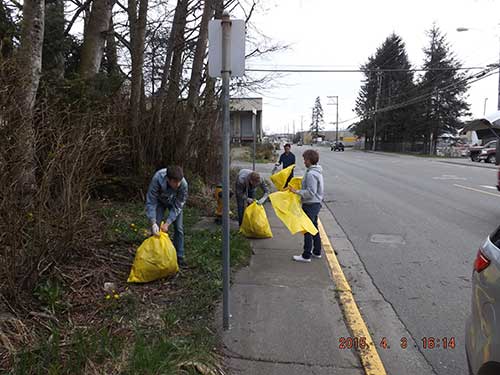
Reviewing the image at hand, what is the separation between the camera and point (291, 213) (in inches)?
226

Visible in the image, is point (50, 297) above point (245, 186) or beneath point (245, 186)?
beneath

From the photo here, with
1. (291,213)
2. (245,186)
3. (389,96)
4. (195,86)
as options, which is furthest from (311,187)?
(389,96)

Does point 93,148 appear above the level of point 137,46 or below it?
below

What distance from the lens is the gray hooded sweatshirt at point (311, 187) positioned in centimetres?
586

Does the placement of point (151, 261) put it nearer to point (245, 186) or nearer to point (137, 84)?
point (245, 186)

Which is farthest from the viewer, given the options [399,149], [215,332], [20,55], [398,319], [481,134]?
[399,149]

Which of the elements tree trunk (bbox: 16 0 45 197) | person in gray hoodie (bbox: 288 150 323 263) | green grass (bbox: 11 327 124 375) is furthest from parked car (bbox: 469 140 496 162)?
green grass (bbox: 11 327 124 375)

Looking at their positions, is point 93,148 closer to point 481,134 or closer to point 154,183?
point 154,183

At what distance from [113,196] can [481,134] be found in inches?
537

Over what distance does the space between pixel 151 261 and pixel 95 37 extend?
6.36 meters

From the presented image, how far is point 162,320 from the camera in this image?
3756mm

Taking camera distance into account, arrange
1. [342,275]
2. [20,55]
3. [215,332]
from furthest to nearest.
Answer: [342,275]
[20,55]
[215,332]

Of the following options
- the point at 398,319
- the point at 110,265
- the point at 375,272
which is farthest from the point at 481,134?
the point at 110,265

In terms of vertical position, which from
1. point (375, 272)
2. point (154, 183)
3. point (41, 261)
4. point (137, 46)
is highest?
point (137, 46)
